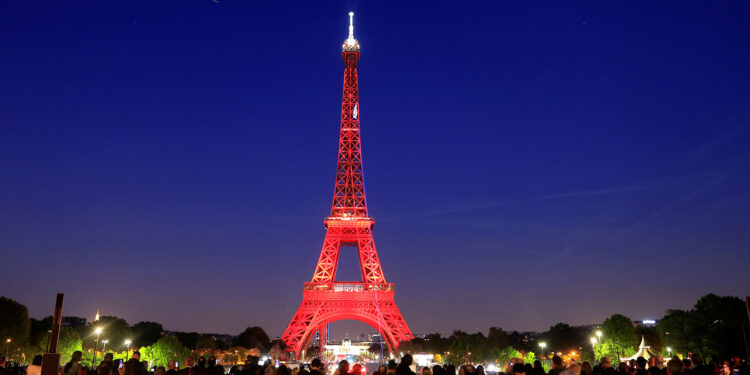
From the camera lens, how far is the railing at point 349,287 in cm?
6359

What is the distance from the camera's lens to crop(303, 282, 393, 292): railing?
63.6 m

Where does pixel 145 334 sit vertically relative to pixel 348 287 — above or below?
below

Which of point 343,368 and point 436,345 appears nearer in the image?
point 343,368

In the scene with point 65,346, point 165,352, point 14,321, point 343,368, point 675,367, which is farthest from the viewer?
point 165,352

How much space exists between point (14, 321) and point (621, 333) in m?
59.2

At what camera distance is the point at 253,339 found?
339ft

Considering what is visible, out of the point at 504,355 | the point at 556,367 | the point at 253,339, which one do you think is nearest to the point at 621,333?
the point at 504,355

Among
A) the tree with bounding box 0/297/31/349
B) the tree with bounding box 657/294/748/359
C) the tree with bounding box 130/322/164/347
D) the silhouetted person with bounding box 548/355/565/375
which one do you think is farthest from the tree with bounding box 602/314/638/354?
the tree with bounding box 130/322/164/347

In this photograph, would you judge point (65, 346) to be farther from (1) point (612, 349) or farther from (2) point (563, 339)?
(2) point (563, 339)

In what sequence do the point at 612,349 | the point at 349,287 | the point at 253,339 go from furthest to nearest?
the point at 253,339 < the point at 349,287 < the point at 612,349

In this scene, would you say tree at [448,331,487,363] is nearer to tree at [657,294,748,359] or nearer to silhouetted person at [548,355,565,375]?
tree at [657,294,748,359]

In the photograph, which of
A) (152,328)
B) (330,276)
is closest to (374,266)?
(330,276)

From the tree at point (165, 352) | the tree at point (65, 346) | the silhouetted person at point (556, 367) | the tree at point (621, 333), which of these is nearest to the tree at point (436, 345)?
the tree at point (621, 333)

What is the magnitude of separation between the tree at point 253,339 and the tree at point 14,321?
4868 centimetres
